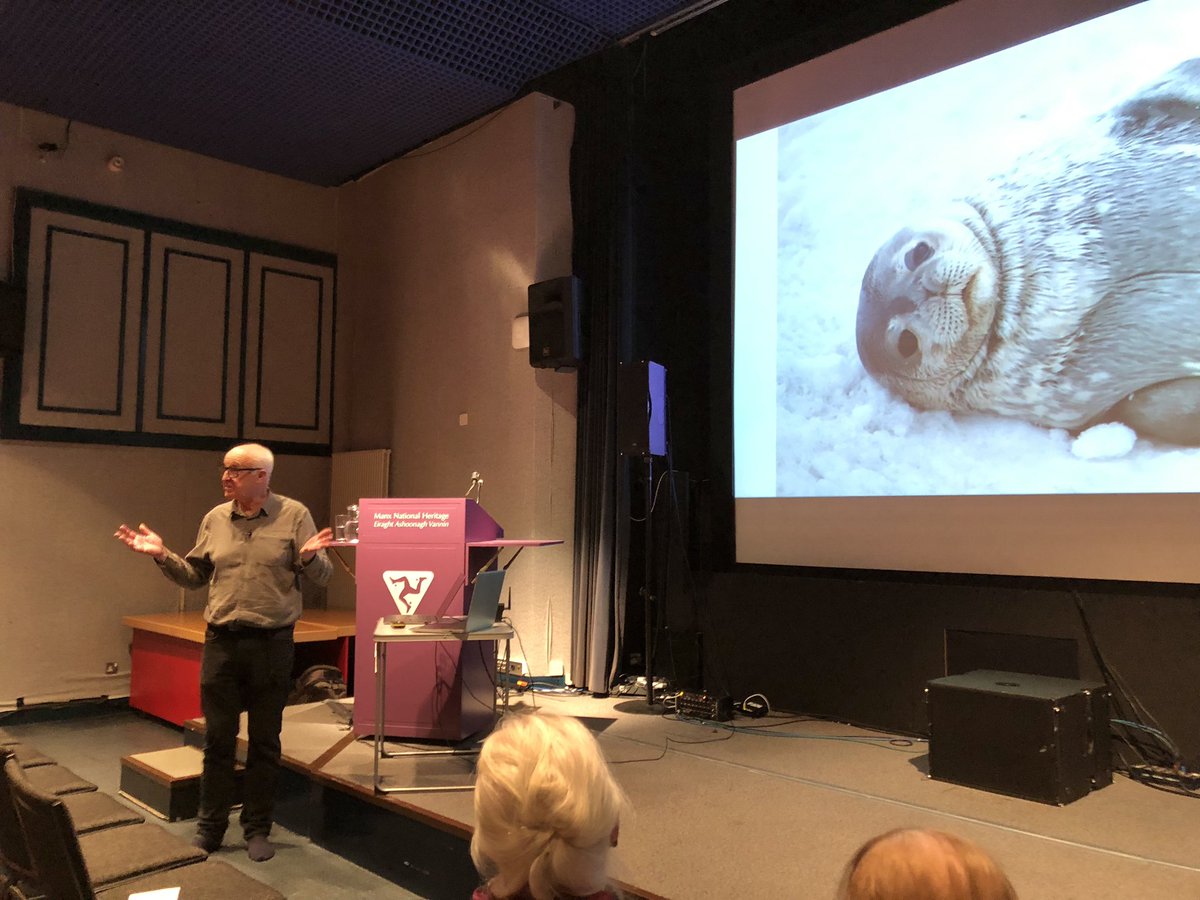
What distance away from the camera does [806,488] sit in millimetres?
4512

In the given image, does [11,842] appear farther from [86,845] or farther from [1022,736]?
[1022,736]

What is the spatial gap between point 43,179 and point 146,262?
0.76m

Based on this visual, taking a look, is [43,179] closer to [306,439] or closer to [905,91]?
[306,439]

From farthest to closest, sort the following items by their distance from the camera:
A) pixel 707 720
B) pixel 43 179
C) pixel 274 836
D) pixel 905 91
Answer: pixel 43 179
pixel 707 720
pixel 905 91
pixel 274 836

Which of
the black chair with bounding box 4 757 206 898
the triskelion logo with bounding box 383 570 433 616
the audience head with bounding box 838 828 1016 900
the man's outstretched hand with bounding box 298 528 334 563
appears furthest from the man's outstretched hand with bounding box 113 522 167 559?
→ the audience head with bounding box 838 828 1016 900

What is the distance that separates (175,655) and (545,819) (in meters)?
4.89

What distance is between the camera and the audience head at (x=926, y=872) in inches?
34.5

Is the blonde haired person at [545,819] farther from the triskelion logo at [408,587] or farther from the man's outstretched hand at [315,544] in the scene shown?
the triskelion logo at [408,587]

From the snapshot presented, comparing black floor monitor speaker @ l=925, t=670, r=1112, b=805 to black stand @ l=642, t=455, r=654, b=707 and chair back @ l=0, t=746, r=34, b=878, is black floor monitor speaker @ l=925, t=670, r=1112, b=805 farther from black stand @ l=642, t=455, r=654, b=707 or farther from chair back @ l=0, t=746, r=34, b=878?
chair back @ l=0, t=746, r=34, b=878

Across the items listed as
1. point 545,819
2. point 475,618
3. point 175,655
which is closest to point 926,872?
point 545,819

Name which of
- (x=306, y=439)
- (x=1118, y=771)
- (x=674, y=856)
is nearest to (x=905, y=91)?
(x=1118, y=771)

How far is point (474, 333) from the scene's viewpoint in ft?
20.0

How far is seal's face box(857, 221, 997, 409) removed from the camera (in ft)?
12.9

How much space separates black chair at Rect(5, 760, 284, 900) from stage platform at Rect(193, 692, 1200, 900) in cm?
95
